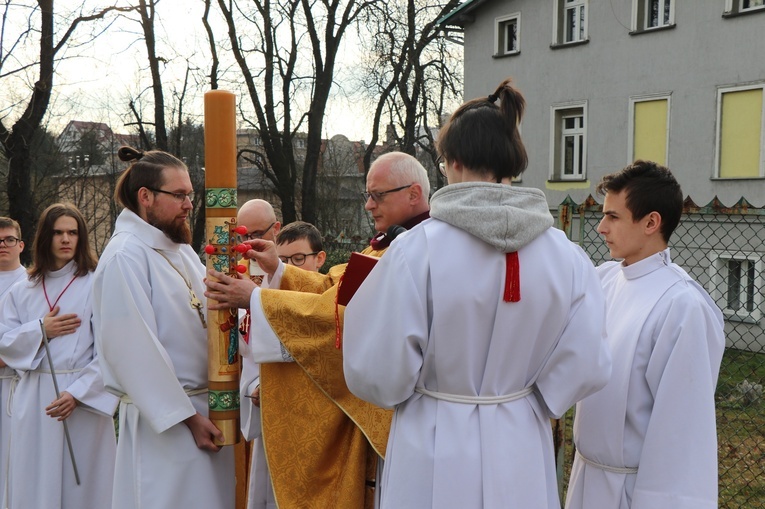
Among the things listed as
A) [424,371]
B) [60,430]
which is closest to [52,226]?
[60,430]

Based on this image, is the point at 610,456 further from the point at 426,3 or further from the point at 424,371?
the point at 426,3

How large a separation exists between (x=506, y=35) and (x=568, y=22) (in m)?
1.94

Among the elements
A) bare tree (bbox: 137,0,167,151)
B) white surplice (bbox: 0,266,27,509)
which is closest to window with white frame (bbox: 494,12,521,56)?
bare tree (bbox: 137,0,167,151)

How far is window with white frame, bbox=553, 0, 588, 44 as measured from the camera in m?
20.2

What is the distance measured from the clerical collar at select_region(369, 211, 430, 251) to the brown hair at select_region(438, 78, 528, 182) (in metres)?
0.80

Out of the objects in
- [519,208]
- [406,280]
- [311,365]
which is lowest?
[311,365]

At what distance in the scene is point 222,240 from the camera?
307 centimetres

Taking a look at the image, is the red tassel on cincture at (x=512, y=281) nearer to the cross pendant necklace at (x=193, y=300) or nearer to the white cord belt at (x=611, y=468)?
the white cord belt at (x=611, y=468)

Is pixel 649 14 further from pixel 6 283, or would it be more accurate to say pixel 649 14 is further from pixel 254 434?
pixel 254 434

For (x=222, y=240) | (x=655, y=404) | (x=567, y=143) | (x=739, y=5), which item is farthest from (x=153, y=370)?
(x=567, y=143)

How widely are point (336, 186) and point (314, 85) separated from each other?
25.4 feet

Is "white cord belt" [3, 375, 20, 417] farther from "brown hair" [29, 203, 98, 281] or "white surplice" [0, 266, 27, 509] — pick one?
"brown hair" [29, 203, 98, 281]

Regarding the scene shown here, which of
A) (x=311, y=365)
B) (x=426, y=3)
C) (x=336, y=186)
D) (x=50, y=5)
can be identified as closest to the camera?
(x=311, y=365)

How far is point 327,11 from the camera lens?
62.7ft
